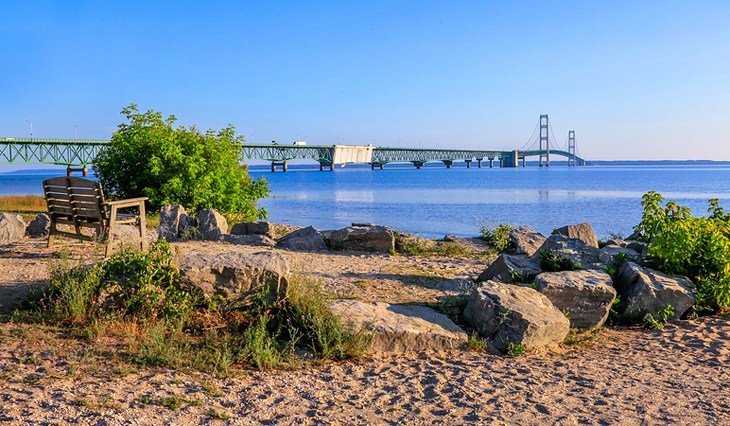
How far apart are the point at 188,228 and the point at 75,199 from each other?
2.85m

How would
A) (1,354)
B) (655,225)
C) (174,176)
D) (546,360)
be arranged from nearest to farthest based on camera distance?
(1,354)
(546,360)
(655,225)
(174,176)

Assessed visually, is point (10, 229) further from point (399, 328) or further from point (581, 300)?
point (581, 300)

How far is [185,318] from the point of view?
5.80 metres

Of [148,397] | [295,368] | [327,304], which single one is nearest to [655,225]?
[327,304]

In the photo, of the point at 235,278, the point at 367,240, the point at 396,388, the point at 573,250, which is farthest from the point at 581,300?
the point at 367,240

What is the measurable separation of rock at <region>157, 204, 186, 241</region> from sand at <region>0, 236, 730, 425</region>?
611 centimetres

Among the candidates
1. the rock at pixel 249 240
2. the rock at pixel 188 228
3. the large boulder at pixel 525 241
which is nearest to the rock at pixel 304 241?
the rock at pixel 249 240

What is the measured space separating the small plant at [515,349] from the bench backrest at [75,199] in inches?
223

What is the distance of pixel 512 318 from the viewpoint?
6098mm

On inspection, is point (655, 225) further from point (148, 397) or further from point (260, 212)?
point (260, 212)

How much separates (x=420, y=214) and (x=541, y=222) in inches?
267

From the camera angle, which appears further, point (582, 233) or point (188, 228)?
point (582, 233)

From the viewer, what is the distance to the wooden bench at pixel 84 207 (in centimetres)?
863

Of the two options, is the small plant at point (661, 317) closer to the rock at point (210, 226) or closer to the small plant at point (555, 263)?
the small plant at point (555, 263)
